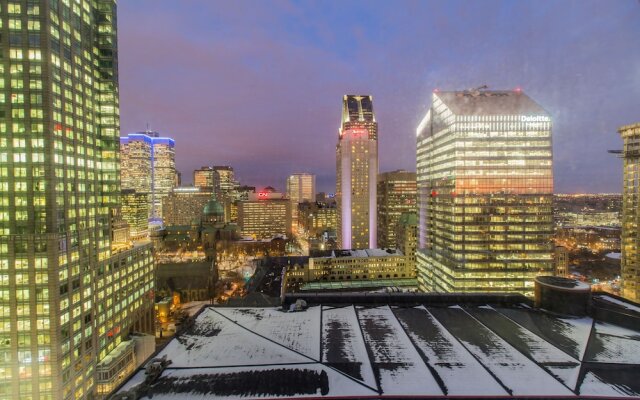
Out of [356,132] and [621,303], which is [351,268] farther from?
[356,132]

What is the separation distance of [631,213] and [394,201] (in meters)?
114

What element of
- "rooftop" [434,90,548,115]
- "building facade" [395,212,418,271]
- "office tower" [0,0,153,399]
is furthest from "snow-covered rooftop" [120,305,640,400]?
"building facade" [395,212,418,271]

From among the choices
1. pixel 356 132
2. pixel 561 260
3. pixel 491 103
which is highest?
pixel 356 132

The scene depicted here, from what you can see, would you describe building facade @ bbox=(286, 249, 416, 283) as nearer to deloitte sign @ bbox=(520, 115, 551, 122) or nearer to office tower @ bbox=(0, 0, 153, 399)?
deloitte sign @ bbox=(520, 115, 551, 122)

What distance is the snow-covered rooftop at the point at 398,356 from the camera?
81.4 ft

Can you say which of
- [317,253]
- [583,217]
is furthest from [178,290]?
[583,217]

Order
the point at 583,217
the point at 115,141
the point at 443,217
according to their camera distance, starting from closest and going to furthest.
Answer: the point at 115,141 → the point at 443,217 → the point at 583,217

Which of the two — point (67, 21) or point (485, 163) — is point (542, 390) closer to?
point (485, 163)

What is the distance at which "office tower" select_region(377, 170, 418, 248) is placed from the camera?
185m

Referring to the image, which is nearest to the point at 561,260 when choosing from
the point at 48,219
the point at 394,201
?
the point at 394,201

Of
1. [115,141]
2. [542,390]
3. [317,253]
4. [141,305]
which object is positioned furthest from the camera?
[317,253]

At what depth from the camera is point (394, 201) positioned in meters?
188

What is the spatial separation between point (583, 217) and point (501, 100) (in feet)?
399

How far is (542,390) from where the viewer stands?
24016 mm
